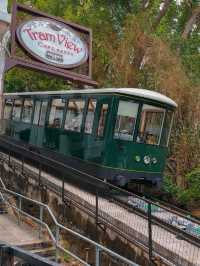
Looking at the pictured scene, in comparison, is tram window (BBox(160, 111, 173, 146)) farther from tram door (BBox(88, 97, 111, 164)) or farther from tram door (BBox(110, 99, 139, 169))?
tram door (BBox(88, 97, 111, 164))

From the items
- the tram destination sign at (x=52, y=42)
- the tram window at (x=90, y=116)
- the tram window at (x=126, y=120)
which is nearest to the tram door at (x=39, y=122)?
the tram destination sign at (x=52, y=42)

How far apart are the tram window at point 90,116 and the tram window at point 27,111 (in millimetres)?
4773

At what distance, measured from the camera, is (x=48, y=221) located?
11492mm

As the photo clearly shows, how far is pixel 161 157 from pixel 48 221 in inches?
156

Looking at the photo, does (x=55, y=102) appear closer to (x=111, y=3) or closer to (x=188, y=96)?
(x=188, y=96)

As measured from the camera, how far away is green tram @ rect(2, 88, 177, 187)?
11977 mm

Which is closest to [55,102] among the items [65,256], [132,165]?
[132,165]

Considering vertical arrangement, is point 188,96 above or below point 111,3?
below

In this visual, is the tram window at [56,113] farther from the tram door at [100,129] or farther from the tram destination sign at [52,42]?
the tram door at [100,129]

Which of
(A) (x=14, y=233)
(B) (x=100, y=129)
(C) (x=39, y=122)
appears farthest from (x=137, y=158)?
(C) (x=39, y=122)

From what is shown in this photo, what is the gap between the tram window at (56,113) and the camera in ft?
46.7

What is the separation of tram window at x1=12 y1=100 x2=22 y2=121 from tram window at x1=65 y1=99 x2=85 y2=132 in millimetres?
4997

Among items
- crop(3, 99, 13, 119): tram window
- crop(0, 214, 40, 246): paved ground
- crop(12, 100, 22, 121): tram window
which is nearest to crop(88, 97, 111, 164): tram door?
crop(0, 214, 40, 246): paved ground

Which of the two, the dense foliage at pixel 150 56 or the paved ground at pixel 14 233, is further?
the dense foliage at pixel 150 56
